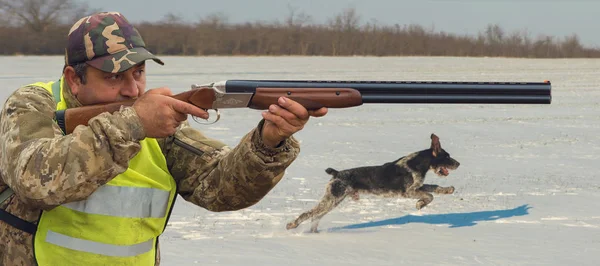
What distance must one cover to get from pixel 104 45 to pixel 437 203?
24.0 ft

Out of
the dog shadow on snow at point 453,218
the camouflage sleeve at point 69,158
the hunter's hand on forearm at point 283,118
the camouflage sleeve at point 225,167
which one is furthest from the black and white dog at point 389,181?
the camouflage sleeve at point 69,158

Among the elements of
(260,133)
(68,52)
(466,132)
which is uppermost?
(68,52)

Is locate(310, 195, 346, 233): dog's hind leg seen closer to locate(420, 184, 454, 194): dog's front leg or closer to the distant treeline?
locate(420, 184, 454, 194): dog's front leg

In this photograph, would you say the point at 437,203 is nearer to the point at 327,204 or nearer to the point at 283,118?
the point at 327,204

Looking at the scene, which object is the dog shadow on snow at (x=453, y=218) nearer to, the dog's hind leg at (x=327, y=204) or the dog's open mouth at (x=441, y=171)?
the dog's hind leg at (x=327, y=204)

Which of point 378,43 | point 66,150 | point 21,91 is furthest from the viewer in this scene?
point 378,43

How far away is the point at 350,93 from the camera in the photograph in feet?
10.4

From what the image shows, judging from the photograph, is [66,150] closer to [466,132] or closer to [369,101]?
[369,101]

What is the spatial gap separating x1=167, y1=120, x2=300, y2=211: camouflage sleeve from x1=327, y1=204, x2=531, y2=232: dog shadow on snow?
5247mm

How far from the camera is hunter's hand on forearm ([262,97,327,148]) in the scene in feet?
9.70

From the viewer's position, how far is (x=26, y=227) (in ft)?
10.1

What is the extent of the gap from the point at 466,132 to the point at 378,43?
1189 inches

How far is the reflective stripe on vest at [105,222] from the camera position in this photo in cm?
307

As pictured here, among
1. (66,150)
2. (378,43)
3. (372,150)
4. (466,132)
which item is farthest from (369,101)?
Result: (378,43)
